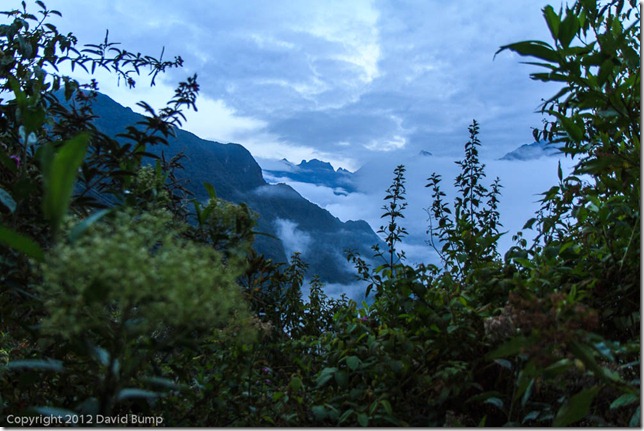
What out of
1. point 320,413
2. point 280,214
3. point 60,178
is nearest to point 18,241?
point 60,178

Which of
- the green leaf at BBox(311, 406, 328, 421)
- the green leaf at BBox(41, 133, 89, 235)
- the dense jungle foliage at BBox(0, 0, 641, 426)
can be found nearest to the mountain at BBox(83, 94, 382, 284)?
the dense jungle foliage at BBox(0, 0, 641, 426)

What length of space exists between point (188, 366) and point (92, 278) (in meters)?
0.97

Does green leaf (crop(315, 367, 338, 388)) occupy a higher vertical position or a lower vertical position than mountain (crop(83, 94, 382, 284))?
lower

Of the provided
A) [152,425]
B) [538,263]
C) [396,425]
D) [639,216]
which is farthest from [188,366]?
[639,216]

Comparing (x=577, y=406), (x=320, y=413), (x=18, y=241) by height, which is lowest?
(x=320, y=413)

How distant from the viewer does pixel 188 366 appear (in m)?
1.68

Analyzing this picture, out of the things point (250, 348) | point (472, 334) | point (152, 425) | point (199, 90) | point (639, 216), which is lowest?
point (152, 425)

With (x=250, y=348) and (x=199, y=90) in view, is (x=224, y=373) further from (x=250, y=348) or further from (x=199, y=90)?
(x=199, y=90)

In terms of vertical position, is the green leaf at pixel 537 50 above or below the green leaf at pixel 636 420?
above

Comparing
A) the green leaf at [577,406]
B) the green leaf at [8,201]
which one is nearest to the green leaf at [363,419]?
the green leaf at [577,406]

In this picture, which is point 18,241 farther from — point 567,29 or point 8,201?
point 567,29

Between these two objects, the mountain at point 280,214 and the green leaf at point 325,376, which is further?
the mountain at point 280,214

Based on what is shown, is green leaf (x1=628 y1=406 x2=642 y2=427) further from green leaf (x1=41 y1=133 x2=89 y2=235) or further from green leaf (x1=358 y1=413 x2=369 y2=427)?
green leaf (x1=41 y1=133 x2=89 y2=235)

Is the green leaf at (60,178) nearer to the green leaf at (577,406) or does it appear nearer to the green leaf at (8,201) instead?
the green leaf at (8,201)
